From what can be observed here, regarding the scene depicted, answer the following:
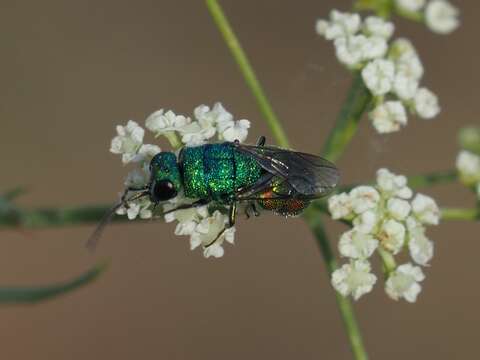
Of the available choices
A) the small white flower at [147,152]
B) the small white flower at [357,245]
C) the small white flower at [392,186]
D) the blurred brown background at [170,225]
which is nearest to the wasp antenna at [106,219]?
the small white flower at [147,152]

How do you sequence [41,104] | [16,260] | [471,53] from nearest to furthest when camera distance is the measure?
[16,260] < [41,104] < [471,53]

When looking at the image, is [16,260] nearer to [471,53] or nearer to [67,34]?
[67,34]

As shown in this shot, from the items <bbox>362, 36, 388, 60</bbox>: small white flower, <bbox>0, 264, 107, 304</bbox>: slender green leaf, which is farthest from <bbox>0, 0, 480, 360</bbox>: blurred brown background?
<bbox>362, 36, 388, 60</bbox>: small white flower

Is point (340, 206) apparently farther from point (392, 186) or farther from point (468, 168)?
point (468, 168)

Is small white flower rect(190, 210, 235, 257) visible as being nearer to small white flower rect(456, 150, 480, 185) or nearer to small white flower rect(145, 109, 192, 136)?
small white flower rect(145, 109, 192, 136)

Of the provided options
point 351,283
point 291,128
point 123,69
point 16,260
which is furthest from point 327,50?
point 351,283

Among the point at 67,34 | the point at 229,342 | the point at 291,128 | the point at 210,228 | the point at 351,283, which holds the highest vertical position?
the point at 67,34
